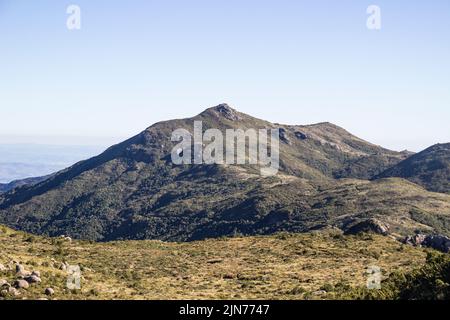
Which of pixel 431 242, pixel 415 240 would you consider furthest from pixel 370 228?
pixel 431 242

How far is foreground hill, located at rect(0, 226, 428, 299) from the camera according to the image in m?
33.1

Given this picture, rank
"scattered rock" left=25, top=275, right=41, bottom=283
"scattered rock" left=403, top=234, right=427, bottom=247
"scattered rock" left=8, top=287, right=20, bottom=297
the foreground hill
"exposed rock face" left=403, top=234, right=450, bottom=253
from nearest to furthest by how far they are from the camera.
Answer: "scattered rock" left=8, top=287, right=20, bottom=297
"scattered rock" left=25, top=275, right=41, bottom=283
the foreground hill
"exposed rock face" left=403, top=234, right=450, bottom=253
"scattered rock" left=403, top=234, right=427, bottom=247

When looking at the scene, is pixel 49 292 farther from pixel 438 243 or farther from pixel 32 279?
pixel 438 243

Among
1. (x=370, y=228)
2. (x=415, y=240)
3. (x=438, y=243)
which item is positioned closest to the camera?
(x=438, y=243)

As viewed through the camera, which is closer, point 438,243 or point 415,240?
point 438,243

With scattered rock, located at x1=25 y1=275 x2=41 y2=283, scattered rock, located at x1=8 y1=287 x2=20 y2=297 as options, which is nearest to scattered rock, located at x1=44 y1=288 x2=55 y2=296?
scattered rock, located at x1=8 y1=287 x2=20 y2=297

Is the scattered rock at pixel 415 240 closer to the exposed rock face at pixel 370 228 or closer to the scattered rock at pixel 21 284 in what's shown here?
the exposed rock face at pixel 370 228

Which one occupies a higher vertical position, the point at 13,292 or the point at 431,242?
the point at 13,292

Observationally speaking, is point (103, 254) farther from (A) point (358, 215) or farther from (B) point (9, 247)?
(A) point (358, 215)

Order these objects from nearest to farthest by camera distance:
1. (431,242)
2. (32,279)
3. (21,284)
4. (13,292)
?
1. (13,292)
2. (21,284)
3. (32,279)
4. (431,242)

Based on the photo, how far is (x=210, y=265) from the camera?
45094 mm

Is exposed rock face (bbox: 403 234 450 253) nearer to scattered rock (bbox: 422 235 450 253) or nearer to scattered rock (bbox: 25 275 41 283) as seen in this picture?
scattered rock (bbox: 422 235 450 253)
